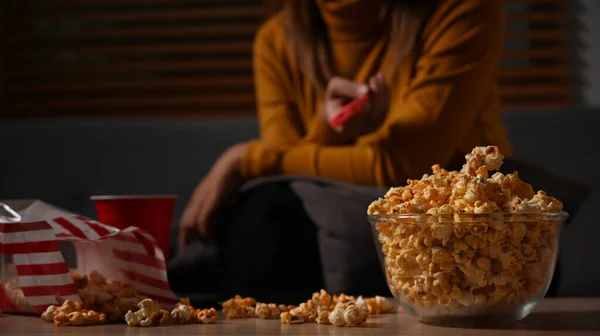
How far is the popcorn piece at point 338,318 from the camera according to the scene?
644 millimetres

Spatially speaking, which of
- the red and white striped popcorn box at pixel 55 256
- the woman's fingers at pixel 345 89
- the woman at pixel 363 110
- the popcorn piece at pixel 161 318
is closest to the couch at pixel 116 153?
the woman at pixel 363 110

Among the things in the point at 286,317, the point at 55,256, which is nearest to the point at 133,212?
the point at 55,256

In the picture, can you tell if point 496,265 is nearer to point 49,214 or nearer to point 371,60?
point 49,214

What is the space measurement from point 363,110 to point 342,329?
3.65 feet

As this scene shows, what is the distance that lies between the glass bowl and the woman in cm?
89

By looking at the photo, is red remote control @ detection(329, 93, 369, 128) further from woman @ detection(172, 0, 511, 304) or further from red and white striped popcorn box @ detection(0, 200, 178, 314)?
red and white striped popcorn box @ detection(0, 200, 178, 314)

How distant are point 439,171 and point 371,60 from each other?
1.09 m

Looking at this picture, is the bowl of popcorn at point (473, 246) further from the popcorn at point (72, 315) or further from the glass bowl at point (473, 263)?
the popcorn at point (72, 315)

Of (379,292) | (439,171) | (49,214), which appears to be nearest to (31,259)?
(49,214)

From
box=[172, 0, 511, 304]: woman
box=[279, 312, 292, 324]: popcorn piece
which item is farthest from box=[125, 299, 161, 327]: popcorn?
box=[172, 0, 511, 304]: woman

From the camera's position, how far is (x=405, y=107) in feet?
5.38

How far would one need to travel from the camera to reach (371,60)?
1.75 metres

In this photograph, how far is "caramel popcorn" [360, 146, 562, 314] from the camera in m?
0.60

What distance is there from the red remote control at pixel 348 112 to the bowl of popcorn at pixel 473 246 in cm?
104
